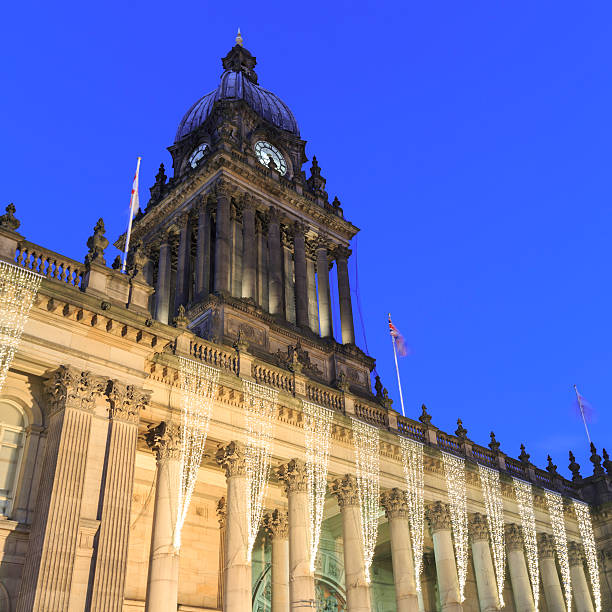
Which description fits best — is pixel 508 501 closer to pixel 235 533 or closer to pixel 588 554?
pixel 588 554

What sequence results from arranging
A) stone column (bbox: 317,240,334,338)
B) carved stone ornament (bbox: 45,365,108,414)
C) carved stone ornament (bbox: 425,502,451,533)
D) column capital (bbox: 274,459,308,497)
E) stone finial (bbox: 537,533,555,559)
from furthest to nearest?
stone column (bbox: 317,240,334,338) → stone finial (bbox: 537,533,555,559) → carved stone ornament (bbox: 425,502,451,533) → column capital (bbox: 274,459,308,497) → carved stone ornament (bbox: 45,365,108,414)

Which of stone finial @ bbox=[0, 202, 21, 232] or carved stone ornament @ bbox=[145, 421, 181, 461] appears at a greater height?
stone finial @ bbox=[0, 202, 21, 232]

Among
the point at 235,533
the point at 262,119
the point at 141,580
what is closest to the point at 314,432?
the point at 235,533

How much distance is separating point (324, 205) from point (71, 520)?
111 feet

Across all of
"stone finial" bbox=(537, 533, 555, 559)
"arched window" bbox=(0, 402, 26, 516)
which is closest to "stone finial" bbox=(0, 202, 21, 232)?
"arched window" bbox=(0, 402, 26, 516)

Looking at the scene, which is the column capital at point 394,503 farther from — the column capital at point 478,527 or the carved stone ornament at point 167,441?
the carved stone ornament at point 167,441

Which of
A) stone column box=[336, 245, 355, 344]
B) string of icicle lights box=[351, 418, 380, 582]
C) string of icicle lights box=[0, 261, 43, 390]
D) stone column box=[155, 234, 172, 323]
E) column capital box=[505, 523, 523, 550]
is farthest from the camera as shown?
stone column box=[336, 245, 355, 344]

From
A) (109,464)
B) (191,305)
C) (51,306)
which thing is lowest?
(109,464)

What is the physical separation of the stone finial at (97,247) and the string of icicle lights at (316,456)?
34.2 feet

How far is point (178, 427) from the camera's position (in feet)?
82.9

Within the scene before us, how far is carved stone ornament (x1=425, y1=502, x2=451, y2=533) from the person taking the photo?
33228mm

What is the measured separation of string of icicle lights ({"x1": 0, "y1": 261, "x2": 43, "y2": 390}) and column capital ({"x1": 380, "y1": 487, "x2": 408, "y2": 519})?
17.8 metres

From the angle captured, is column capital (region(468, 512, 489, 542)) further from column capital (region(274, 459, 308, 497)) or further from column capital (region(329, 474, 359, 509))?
column capital (region(274, 459, 308, 497))

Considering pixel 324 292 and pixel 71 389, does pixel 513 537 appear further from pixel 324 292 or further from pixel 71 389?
pixel 71 389
